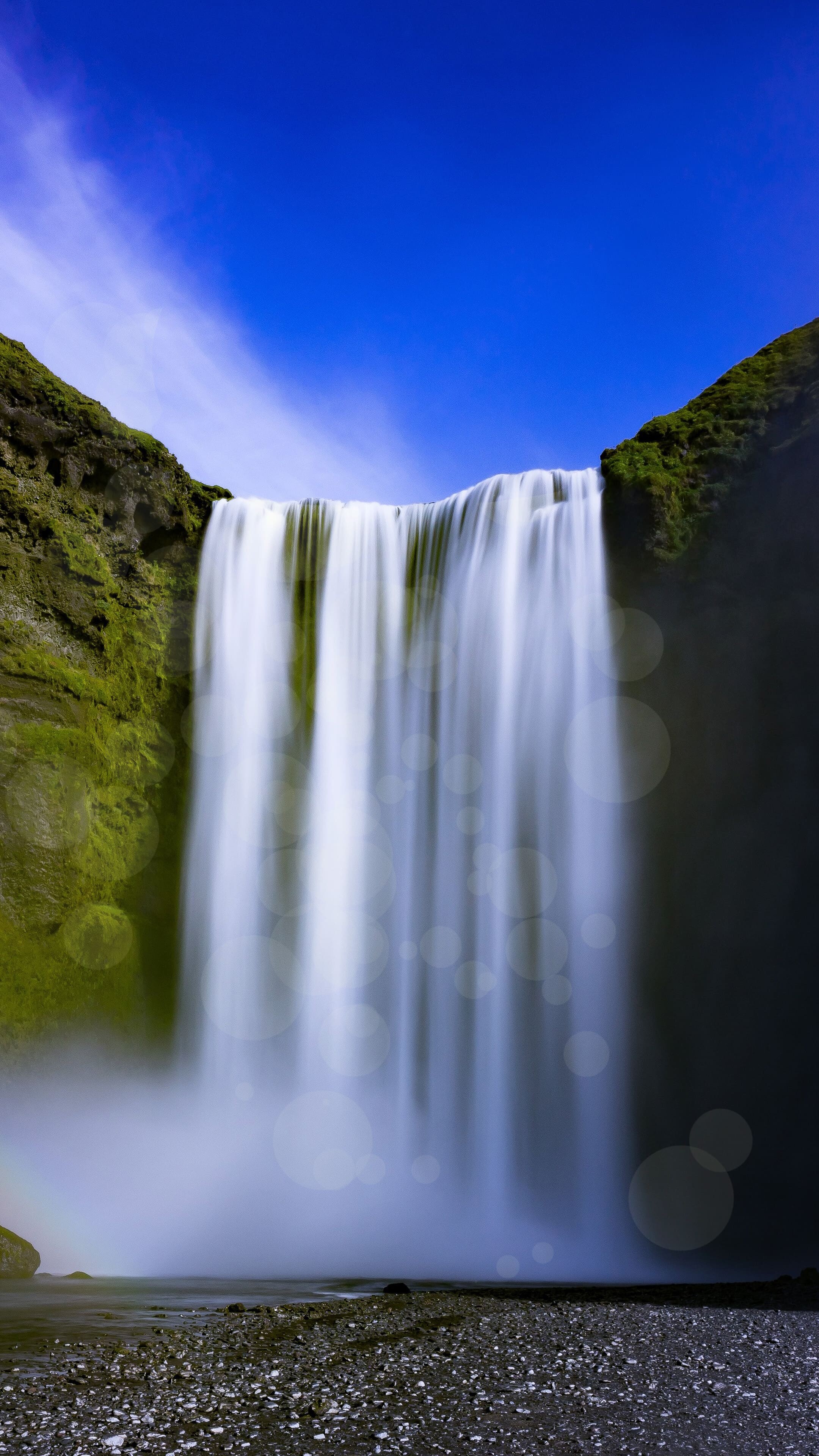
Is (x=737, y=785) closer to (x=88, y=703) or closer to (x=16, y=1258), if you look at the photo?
(x=88, y=703)

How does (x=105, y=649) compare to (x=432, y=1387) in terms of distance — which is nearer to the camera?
(x=432, y=1387)

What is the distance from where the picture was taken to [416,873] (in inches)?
510

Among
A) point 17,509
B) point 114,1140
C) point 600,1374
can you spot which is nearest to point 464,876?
point 114,1140

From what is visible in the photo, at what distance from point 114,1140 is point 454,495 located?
38.0 feet

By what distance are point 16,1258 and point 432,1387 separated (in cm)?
660

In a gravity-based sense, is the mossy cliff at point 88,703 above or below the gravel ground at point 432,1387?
above

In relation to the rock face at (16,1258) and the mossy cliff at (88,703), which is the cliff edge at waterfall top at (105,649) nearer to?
the mossy cliff at (88,703)

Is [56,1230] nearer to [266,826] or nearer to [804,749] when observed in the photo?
[266,826]

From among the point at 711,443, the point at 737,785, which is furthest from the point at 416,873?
the point at 711,443

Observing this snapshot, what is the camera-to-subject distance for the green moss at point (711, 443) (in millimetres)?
12523

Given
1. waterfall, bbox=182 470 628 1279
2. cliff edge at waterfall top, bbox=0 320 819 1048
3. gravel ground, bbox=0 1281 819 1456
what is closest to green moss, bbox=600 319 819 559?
cliff edge at waterfall top, bbox=0 320 819 1048

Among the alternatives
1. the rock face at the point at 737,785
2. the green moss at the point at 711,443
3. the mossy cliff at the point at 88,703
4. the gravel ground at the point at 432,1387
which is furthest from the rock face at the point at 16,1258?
the green moss at the point at 711,443

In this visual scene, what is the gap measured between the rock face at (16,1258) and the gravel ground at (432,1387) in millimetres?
3819

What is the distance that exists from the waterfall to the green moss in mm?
885
